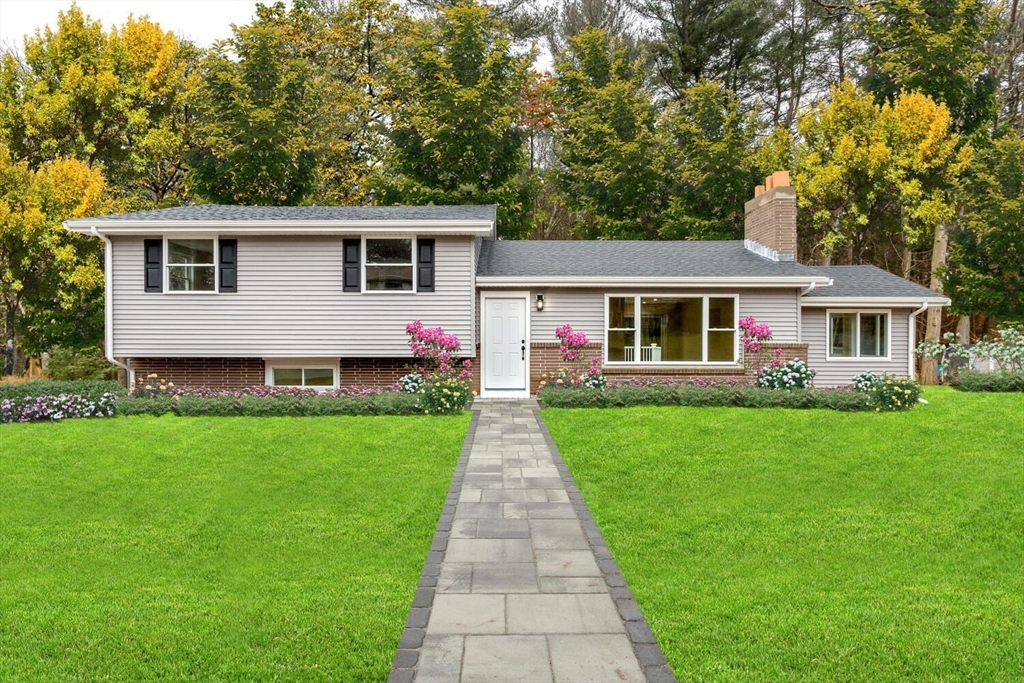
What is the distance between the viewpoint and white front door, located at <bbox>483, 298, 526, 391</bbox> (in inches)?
614

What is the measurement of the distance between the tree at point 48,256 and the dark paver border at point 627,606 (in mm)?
19276

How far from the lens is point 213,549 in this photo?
5.60 metres

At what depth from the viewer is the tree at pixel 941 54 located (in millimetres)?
22847

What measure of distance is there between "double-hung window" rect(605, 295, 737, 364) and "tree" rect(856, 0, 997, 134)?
533 inches

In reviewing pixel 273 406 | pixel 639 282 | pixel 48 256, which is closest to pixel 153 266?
pixel 273 406

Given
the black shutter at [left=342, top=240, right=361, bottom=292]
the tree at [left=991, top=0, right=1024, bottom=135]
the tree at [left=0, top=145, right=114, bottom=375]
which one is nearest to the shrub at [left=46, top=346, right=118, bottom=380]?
the tree at [left=0, top=145, right=114, bottom=375]

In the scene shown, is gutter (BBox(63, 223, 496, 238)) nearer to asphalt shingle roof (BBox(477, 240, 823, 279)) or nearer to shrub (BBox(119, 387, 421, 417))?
asphalt shingle roof (BBox(477, 240, 823, 279))

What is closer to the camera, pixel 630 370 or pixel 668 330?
pixel 630 370

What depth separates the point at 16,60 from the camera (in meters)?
22.1

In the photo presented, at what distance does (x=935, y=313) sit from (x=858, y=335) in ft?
28.2

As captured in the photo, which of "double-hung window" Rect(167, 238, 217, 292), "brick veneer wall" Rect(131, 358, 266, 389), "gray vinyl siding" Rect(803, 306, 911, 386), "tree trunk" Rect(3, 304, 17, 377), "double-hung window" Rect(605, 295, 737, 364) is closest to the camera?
"double-hung window" Rect(167, 238, 217, 292)

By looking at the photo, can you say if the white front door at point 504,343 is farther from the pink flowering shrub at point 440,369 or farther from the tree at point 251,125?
the tree at point 251,125

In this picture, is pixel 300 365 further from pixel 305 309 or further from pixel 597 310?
pixel 597 310

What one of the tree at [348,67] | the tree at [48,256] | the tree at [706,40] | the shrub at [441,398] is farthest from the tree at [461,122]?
the shrub at [441,398]
